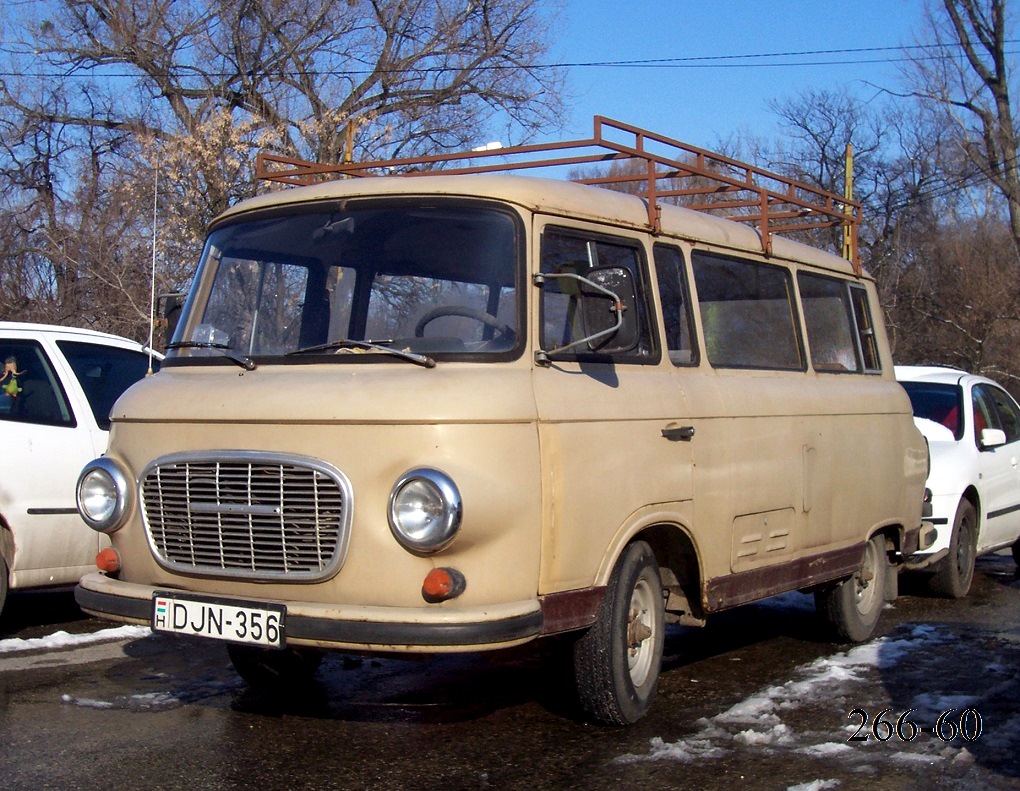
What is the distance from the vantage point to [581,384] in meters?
5.18

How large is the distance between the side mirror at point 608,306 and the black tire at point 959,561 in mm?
5010

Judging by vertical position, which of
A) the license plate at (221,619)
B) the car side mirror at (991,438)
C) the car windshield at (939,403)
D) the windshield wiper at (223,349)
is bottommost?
the license plate at (221,619)

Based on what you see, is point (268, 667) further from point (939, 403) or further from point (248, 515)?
point (939, 403)

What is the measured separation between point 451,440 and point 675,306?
1.92 meters

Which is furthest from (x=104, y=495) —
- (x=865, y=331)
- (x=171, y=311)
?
(x=865, y=331)

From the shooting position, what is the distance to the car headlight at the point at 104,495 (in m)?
5.22

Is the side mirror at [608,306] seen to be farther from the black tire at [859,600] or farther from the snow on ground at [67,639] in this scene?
the snow on ground at [67,639]

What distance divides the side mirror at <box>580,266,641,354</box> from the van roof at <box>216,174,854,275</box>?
1.10 feet

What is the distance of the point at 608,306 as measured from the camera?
17.6ft

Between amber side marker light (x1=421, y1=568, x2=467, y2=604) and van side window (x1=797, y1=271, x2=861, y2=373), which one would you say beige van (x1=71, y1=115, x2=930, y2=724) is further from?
van side window (x1=797, y1=271, x2=861, y2=373)

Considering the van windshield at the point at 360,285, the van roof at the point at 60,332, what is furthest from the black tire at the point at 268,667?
the van roof at the point at 60,332

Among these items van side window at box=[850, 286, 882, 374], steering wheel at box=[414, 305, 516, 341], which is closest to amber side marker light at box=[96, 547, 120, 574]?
steering wheel at box=[414, 305, 516, 341]

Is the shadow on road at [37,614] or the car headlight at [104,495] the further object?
the shadow on road at [37,614]

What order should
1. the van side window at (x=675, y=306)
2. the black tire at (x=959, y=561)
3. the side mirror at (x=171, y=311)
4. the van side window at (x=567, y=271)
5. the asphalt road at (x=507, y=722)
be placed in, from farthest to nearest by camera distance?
the black tire at (x=959, y=561), the side mirror at (x=171, y=311), the van side window at (x=675, y=306), the van side window at (x=567, y=271), the asphalt road at (x=507, y=722)
